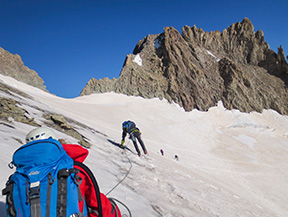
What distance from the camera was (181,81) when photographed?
46.3 metres

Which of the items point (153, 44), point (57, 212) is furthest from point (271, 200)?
point (153, 44)

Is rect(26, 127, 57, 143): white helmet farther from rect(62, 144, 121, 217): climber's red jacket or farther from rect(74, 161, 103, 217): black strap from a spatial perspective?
rect(74, 161, 103, 217): black strap

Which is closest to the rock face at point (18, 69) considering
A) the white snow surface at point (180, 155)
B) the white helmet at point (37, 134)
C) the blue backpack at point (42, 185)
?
the white snow surface at point (180, 155)

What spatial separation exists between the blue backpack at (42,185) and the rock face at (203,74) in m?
40.2

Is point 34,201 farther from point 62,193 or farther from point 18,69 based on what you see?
point 18,69

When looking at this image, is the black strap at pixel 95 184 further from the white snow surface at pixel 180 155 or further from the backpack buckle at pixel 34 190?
the white snow surface at pixel 180 155

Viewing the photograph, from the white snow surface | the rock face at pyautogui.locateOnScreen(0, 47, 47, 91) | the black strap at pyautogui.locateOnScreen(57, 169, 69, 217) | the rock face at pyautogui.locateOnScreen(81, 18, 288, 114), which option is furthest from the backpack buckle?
the rock face at pyautogui.locateOnScreen(0, 47, 47, 91)

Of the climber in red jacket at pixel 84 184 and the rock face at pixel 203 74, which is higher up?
the rock face at pixel 203 74

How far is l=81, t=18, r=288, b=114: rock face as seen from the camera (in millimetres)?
43562

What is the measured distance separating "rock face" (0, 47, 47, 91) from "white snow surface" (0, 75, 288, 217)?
879 centimetres

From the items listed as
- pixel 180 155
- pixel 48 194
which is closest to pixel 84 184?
pixel 48 194

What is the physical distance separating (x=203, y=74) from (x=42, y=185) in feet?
167

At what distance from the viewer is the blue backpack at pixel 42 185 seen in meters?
1.71

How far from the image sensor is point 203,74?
48.8 meters
